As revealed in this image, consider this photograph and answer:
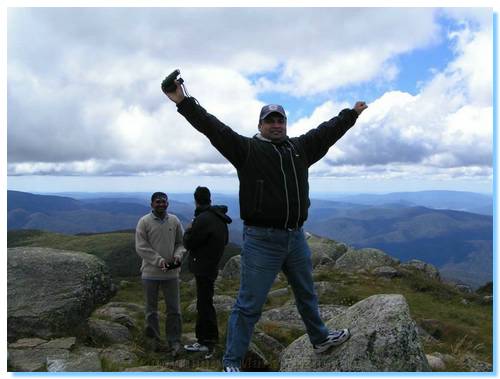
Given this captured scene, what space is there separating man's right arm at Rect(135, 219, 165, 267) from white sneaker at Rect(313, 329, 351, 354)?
4.36 m

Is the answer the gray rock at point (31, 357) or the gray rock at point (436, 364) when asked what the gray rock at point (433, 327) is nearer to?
the gray rock at point (436, 364)

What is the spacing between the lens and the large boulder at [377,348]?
7.14 meters

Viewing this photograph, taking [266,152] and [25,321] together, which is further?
[25,321]

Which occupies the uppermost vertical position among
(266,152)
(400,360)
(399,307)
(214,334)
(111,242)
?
(266,152)

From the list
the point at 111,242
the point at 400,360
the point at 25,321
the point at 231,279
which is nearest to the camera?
the point at 400,360

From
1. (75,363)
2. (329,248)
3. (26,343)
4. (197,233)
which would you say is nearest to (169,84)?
(197,233)

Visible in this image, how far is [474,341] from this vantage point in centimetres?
1512

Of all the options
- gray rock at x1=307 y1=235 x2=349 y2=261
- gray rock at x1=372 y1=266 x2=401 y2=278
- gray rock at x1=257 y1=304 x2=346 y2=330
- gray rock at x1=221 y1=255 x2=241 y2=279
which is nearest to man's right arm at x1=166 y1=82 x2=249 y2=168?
gray rock at x1=257 y1=304 x2=346 y2=330

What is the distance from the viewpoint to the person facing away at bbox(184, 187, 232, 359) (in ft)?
33.8

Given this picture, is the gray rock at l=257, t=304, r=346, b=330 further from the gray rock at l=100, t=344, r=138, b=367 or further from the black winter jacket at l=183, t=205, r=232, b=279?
the gray rock at l=100, t=344, r=138, b=367

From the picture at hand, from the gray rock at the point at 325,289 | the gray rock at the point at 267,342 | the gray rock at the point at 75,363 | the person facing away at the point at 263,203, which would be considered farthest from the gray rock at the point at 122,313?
the gray rock at the point at 325,289

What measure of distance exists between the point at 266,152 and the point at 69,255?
773cm

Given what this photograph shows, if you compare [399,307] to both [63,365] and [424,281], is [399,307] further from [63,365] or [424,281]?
[424,281]

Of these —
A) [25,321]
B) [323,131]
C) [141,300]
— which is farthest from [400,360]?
[141,300]
